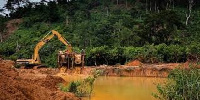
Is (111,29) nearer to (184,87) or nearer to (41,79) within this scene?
(41,79)

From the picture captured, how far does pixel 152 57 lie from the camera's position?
135 feet

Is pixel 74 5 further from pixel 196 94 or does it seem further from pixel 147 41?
pixel 196 94

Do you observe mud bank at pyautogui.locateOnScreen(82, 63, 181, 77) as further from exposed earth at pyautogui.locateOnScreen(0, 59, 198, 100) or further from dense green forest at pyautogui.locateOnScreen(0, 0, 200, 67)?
dense green forest at pyautogui.locateOnScreen(0, 0, 200, 67)

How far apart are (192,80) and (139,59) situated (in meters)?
28.3

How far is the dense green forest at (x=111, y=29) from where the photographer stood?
42344 millimetres

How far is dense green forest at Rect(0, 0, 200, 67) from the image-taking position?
139 feet

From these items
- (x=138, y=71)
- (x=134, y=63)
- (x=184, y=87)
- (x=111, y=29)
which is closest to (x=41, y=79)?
(x=184, y=87)

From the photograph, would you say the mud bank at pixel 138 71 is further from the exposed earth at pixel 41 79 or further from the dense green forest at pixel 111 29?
the dense green forest at pixel 111 29

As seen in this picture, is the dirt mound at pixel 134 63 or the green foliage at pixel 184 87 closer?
the green foliage at pixel 184 87

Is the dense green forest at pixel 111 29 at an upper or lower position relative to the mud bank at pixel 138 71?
upper

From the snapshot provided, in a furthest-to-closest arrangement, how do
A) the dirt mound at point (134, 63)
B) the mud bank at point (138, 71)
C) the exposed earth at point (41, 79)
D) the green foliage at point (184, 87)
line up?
the dirt mound at point (134, 63) → the mud bank at point (138, 71) → the green foliage at point (184, 87) → the exposed earth at point (41, 79)

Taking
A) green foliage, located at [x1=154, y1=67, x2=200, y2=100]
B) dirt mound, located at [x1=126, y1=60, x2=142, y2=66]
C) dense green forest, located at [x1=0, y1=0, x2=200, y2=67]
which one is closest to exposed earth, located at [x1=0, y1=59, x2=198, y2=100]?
dirt mound, located at [x1=126, y1=60, x2=142, y2=66]

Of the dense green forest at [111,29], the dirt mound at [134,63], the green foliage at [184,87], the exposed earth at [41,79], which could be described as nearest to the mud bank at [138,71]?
the exposed earth at [41,79]

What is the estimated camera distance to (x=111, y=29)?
54.1 metres
